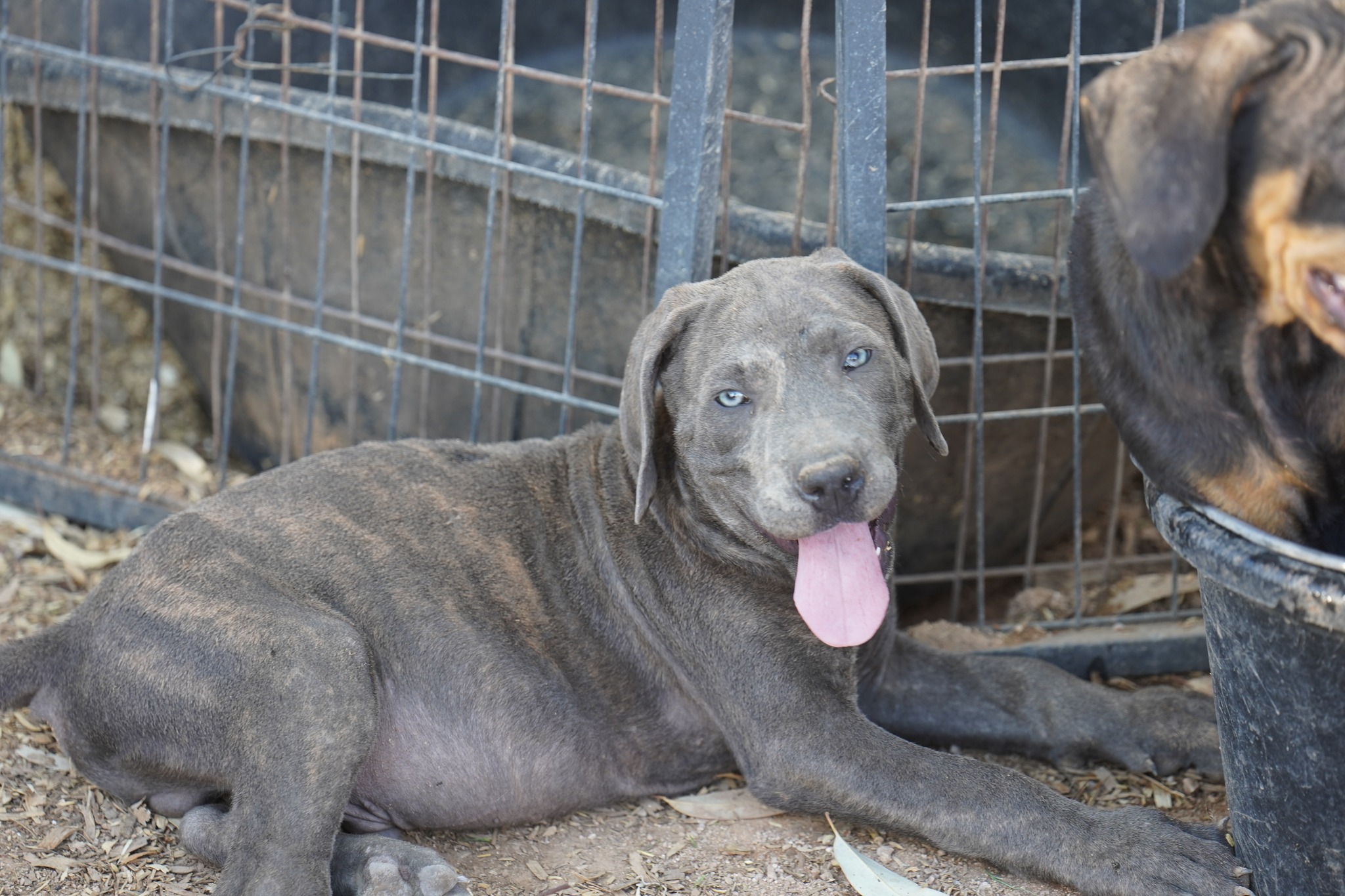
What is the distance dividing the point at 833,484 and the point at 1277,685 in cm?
101

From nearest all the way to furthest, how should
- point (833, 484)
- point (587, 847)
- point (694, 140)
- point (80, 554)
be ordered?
point (833, 484) < point (587, 847) < point (694, 140) < point (80, 554)

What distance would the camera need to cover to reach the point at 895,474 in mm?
3424

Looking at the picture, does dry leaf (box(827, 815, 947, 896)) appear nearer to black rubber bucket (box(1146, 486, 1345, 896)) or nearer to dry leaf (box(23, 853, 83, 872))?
black rubber bucket (box(1146, 486, 1345, 896))

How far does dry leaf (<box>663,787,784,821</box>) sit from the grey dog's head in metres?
0.76

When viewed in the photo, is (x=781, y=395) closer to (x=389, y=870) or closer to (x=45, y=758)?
(x=389, y=870)

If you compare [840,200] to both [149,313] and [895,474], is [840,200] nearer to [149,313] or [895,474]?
[895,474]

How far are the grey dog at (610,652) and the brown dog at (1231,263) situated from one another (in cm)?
68

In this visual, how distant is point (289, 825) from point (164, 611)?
65 centimetres

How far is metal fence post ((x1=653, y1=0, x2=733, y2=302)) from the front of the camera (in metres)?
3.96

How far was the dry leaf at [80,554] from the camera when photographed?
5.16 m

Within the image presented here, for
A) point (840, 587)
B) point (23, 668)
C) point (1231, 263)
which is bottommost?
point (23, 668)

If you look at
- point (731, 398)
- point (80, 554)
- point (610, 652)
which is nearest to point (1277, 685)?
point (731, 398)

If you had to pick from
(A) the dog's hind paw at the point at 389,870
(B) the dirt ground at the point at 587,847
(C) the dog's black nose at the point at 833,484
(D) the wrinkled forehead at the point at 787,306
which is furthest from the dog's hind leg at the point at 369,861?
(D) the wrinkled forehead at the point at 787,306

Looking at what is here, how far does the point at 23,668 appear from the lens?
369 cm
